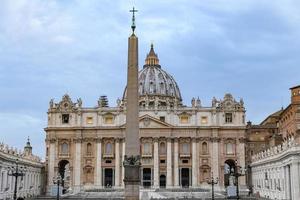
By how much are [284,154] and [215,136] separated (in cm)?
3229

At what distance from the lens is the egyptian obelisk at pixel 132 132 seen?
1182 inches

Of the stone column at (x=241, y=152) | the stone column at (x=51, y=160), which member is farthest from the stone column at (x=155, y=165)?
the stone column at (x=51, y=160)

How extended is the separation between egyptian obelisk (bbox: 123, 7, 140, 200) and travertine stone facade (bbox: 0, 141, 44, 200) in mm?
33827

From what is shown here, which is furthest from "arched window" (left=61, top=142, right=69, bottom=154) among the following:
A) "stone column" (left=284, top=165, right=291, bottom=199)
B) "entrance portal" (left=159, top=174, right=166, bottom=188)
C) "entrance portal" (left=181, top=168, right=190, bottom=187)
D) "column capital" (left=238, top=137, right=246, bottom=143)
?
"stone column" (left=284, top=165, right=291, bottom=199)

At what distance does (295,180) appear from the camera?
54438 millimetres

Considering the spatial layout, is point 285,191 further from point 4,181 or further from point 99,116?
point 99,116

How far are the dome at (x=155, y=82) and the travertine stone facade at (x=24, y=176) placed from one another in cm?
3374

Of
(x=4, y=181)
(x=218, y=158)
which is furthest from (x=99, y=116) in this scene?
(x=4, y=181)

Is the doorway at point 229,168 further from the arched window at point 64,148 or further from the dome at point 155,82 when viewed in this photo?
the arched window at point 64,148

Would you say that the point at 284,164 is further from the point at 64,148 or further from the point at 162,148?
the point at 64,148

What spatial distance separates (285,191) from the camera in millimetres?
59000

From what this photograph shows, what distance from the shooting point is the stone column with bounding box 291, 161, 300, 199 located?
5407 cm

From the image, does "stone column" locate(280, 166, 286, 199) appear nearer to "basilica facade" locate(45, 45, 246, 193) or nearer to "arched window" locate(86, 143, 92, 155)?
"basilica facade" locate(45, 45, 246, 193)

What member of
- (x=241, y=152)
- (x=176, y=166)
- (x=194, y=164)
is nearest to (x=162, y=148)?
(x=176, y=166)
